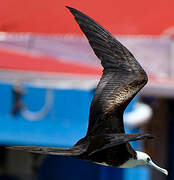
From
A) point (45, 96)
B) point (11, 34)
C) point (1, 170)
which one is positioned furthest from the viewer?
point (11, 34)

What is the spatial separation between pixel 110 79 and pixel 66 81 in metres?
1.11

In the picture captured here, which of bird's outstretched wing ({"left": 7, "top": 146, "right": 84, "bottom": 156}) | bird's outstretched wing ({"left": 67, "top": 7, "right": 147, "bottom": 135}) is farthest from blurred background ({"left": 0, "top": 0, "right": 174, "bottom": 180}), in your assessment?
bird's outstretched wing ({"left": 7, "top": 146, "right": 84, "bottom": 156})

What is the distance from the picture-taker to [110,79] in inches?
31.0

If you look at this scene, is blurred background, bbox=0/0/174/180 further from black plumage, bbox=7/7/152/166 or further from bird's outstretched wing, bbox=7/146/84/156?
bird's outstretched wing, bbox=7/146/84/156

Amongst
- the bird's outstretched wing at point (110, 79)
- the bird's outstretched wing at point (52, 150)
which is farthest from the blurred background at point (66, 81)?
the bird's outstretched wing at point (52, 150)

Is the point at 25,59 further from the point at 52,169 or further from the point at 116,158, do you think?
the point at 116,158

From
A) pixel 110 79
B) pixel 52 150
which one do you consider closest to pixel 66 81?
pixel 110 79

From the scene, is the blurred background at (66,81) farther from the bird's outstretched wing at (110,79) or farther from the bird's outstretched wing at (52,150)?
the bird's outstretched wing at (52,150)

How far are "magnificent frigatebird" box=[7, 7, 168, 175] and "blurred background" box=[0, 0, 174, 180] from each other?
85 centimetres

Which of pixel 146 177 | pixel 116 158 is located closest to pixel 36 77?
pixel 146 177

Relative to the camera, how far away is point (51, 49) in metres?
2.47

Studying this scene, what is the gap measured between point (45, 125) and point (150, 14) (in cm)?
103

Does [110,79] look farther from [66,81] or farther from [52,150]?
[66,81]

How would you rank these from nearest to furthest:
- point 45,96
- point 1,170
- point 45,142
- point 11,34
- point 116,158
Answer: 1. point 116,158
2. point 45,142
3. point 45,96
4. point 1,170
5. point 11,34
